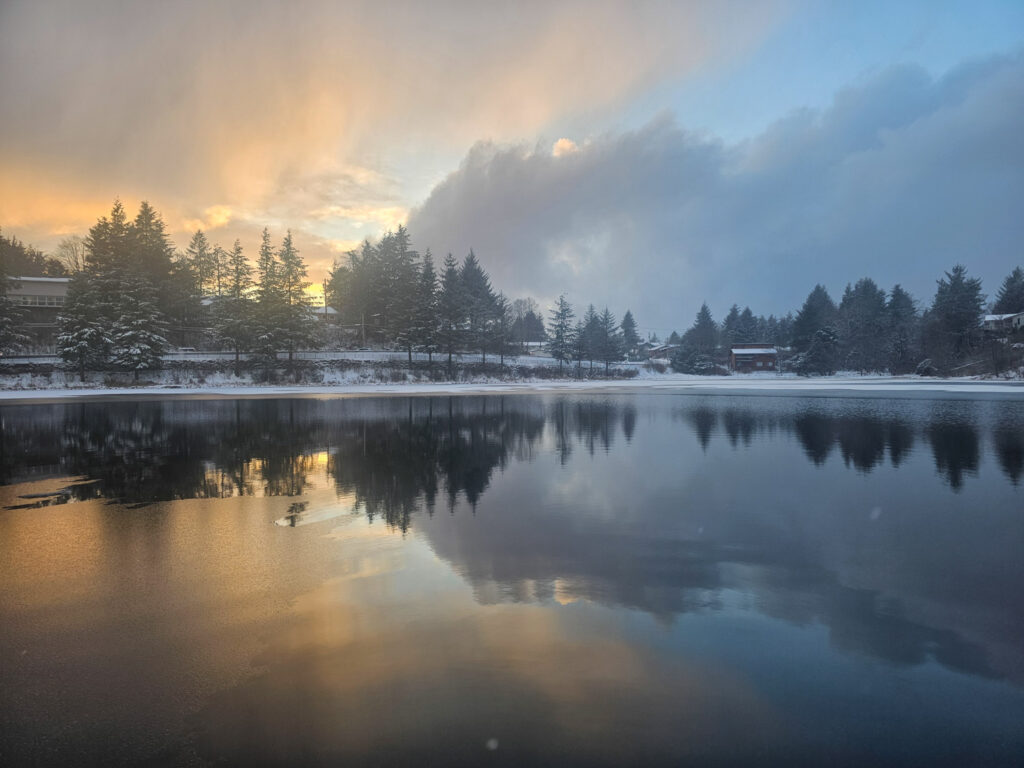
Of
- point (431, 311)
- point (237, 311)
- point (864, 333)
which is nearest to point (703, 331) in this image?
point (864, 333)

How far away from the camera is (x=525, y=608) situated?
6.00 m

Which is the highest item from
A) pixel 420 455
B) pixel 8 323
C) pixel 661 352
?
pixel 8 323

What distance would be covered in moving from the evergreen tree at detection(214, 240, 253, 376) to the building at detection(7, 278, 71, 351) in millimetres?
15570

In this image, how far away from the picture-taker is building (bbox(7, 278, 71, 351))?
55719 millimetres

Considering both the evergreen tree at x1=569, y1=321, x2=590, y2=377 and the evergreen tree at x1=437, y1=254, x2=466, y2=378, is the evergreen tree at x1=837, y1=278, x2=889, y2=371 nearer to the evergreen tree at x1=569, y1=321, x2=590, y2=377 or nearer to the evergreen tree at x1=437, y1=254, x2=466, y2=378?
the evergreen tree at x1=569, y1=321, x2=590, y2=377

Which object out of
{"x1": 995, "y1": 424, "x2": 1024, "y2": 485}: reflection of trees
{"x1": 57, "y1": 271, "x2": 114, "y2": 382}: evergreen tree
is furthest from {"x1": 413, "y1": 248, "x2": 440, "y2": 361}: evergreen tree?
{"x1": 995, "y1": 424, "x2": 1024, "y2": 485}: reflection of trees

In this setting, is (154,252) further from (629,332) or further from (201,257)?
(629,332)

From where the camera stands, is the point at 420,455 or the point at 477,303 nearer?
the point at 420,455

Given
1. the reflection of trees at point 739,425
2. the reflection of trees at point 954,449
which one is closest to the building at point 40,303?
the reflection of trees at point 739,425

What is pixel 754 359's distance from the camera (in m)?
98.6

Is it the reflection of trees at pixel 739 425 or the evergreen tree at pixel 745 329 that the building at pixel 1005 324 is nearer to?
the evergreen tree at pixel 745 329

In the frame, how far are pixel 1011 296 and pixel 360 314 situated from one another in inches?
3641

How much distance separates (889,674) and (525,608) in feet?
11.2

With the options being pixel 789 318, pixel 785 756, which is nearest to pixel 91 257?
pixel 785 756
